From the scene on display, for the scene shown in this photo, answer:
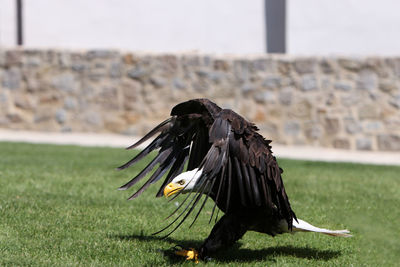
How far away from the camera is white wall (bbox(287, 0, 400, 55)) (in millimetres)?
13141

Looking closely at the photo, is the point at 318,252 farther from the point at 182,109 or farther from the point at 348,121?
the point at 348,121

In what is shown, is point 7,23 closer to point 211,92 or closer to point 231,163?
point 211,92

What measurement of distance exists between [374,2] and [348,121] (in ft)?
8.26

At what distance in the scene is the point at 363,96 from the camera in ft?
40.8

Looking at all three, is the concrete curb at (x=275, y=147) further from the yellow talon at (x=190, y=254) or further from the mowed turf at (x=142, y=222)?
the yellow talon at (x=190, y=254)

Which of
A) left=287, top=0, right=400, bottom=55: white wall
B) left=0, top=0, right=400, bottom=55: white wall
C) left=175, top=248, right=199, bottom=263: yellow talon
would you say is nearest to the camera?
left=175, top=248, right=199, bottom=263: yellow talon

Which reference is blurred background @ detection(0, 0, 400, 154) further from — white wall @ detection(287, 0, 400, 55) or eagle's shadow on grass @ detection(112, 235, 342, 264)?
eagle's shadow on grass @ detection(112, 235, 342, 264)

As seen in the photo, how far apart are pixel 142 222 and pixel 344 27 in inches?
334

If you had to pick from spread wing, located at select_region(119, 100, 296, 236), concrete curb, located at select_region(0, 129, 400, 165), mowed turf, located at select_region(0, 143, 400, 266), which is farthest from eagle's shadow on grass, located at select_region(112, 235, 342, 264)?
concrete curb, located at select_region(0, 129, 400, 165)

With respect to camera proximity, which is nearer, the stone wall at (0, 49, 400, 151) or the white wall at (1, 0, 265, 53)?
the stone wall at (0, 49, 400, 151)

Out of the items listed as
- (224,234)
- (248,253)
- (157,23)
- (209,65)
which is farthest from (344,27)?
(224,234)

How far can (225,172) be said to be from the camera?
14.9 ft

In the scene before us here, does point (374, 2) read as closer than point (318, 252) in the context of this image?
No

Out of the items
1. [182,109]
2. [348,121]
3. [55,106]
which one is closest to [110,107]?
[55,106]
